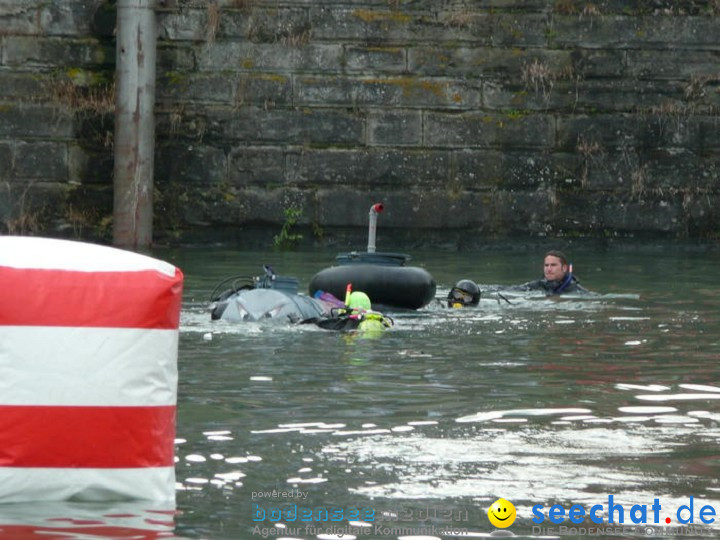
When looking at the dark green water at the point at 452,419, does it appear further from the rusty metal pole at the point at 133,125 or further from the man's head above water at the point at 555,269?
the rusty metal pole at the point at 133,125

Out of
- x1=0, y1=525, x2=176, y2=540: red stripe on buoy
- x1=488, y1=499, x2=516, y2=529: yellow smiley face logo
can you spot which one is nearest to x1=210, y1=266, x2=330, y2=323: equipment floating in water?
x1=488, y1=499, x2=516, y2=529: yellow smiley face logo

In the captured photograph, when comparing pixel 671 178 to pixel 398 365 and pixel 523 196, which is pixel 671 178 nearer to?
pixel 523 196

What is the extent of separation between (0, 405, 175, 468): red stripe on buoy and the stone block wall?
48.8 ft

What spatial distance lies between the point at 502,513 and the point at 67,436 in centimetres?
165

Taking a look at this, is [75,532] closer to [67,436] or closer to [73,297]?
[67,436]

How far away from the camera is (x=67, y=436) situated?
5762 mm

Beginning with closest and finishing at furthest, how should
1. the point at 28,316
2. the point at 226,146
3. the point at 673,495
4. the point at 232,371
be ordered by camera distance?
1. the point at 28,316
2. the point at 673,495
3. the point at 232,371
4. the point at 226,146

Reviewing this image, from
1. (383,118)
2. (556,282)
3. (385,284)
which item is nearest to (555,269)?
(556,282)

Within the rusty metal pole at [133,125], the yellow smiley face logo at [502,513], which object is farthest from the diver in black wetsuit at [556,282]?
the yellow smiley face logo at [502,513]

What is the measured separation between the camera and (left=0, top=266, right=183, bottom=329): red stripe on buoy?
578 cm

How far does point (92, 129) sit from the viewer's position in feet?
68.2

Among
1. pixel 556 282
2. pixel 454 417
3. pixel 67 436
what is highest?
pixel 67 436

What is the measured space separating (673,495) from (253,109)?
14.8 meters

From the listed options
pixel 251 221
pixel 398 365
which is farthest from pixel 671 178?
pixel 398 365
